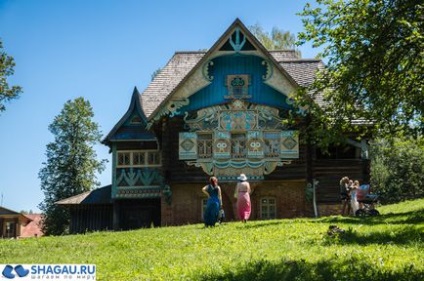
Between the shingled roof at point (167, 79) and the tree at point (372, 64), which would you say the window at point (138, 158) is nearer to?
the shingled roof at point (167, 79)

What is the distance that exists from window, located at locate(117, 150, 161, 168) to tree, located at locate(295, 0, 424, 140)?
17377 millimetres

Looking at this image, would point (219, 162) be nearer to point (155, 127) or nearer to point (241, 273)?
point (155, 127)

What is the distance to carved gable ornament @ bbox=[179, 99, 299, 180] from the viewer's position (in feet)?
92.4

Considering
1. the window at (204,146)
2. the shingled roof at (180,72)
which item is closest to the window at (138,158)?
the shingled roof at (180,72)

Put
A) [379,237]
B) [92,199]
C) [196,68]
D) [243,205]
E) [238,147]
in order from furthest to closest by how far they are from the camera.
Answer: [92,199] → [238,147] → [196,68] → [243,205] → [379,237]

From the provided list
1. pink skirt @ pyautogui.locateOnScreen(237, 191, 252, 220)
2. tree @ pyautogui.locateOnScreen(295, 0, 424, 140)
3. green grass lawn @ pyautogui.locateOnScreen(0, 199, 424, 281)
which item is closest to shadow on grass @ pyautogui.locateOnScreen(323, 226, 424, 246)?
green grass lawn @ pyautogui.locateOnScreen(0, 199, 424, 281)

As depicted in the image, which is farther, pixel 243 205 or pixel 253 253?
pixel 243 205

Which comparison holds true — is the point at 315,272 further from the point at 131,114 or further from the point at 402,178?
the point at 402,178

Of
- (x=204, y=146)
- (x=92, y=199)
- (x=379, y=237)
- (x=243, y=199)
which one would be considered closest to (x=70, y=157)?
(x=92, y=199)

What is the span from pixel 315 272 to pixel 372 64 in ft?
12.9

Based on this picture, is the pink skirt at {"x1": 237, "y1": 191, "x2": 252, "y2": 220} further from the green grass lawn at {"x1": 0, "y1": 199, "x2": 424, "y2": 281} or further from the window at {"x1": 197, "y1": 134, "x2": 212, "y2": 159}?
the window at {"x1": 197, "y1": 134, "x2": 212, "y2": 159}

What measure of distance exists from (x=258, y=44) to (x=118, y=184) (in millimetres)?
9664

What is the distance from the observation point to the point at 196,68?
2802 cm

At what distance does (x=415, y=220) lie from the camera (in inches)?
634
